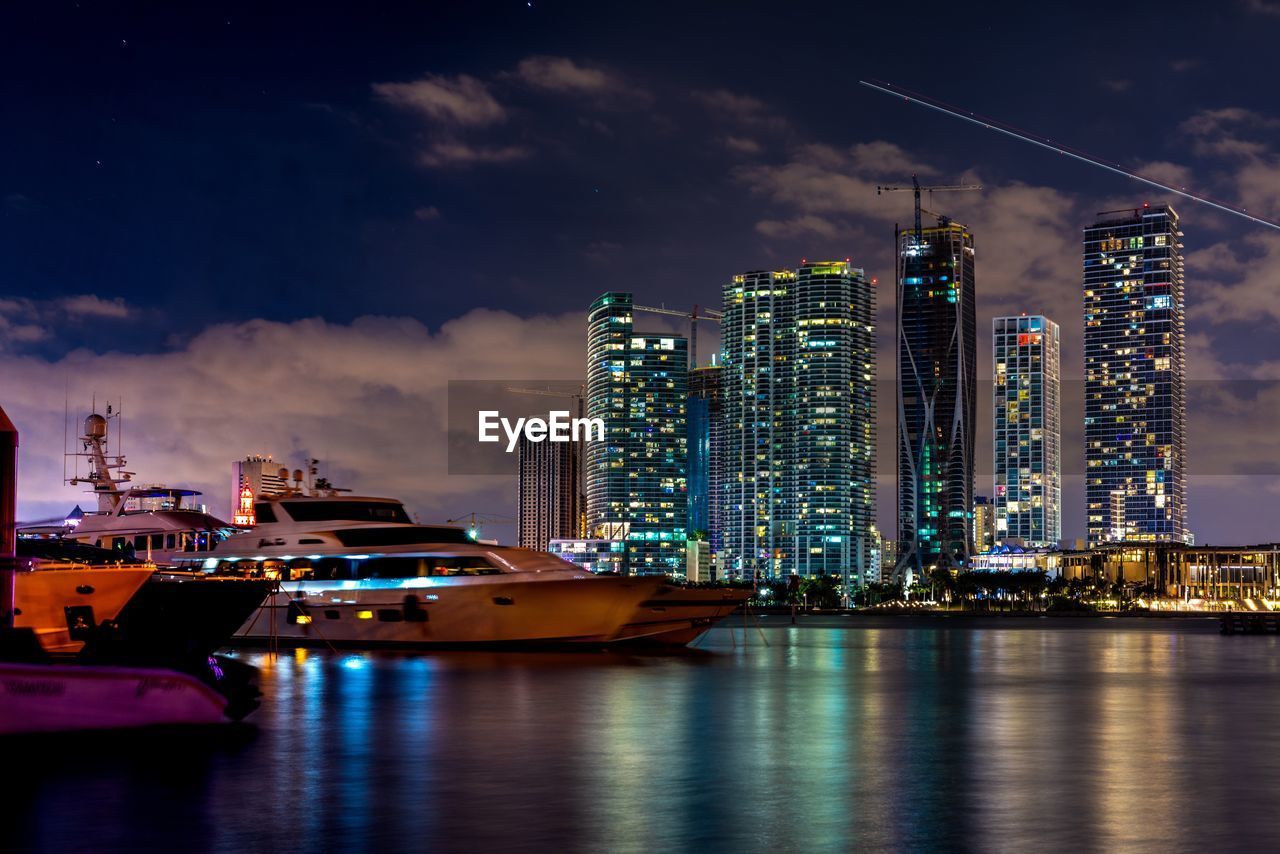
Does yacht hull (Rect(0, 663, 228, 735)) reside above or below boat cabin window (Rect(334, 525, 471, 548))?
below

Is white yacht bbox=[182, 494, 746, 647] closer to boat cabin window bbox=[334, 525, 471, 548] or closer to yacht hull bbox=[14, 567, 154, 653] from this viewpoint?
boat cabin window bbox=[334, 525, 471, 548]

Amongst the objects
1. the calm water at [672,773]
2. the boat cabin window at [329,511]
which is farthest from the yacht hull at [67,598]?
the boat cabin window at [329,511]

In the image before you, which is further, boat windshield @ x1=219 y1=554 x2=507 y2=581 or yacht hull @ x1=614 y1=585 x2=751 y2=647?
yacht hull @ x1=614 y1=585 x2=751 y2=647

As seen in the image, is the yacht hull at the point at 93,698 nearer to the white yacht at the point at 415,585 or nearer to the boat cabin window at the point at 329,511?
the white yacht at the point at 415,585

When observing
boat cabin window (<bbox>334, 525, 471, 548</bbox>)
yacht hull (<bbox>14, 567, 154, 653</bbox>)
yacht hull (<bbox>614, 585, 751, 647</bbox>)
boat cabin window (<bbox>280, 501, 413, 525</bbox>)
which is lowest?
yacht hull (<bbox>614, 585, 751, 647</bbox>)

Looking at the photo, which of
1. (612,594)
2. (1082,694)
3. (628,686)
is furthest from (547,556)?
(1082,694)

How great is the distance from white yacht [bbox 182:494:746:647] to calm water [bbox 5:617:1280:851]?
14537 millimetres

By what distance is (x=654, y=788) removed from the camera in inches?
714

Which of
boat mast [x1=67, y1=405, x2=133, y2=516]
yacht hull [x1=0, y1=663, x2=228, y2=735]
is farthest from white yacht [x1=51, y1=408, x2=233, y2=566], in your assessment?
yacht hull [x1=0, y1=663, x2=228, y2=735]

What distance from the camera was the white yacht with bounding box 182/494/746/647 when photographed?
5200 centimetres

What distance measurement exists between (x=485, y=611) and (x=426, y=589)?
95.3 inches

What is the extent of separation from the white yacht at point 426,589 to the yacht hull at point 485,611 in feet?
0.12

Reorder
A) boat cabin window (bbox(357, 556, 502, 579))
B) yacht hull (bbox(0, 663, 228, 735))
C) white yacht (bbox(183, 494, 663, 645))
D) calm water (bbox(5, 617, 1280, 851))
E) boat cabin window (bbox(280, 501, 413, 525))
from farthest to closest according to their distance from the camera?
boat cabin window (bbox(280, 501, 413, 525)) → boat cabin window (bbox(357, 556, 502, 579)) → white yacht (bbox(183, 494, 663, 645)) → yacht hull (bbox(0, 663, 228, 735)) → calm water (bbox(5, 617, 1280, 851))

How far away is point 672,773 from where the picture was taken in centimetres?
1964
